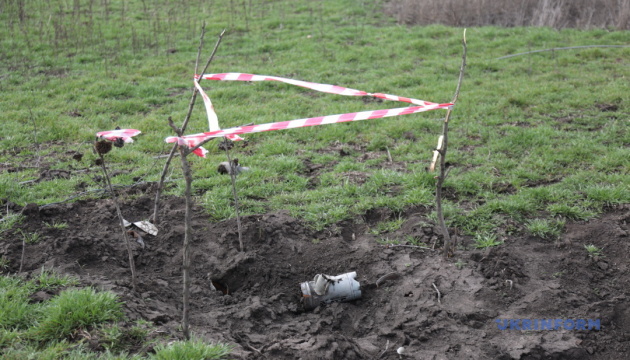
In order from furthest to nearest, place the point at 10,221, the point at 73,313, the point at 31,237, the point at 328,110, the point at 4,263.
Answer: the point at 328,110
the point at 10,221
the point at 31,237
the point at 4,263
the point at 73,313

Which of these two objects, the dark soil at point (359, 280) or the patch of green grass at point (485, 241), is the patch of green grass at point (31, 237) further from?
the patch of green grass at point (485, 241)

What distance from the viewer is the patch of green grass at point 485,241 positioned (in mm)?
4262

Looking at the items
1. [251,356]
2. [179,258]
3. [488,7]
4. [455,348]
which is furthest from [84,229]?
[488,7]

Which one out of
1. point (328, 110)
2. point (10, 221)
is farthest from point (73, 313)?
point (328, 110)

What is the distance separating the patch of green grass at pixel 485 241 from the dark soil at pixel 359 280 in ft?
0.28

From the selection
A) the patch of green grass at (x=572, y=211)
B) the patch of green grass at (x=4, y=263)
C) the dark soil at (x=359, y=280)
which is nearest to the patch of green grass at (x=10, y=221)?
the dark soil at (x=359, y=280)

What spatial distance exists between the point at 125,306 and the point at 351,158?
3.61 meters

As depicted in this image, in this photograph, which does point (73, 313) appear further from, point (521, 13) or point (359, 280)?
point (521, 13)

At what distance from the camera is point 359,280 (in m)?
3.92

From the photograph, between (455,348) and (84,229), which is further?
(84,229)

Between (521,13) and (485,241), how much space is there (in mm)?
9504

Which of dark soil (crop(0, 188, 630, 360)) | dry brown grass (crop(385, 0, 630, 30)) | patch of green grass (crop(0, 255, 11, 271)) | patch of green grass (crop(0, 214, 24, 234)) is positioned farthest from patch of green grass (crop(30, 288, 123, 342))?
dry brown grass (crop(385, 0, 630, 30))

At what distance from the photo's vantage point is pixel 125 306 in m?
3.29

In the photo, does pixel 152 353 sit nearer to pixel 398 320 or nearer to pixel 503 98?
pixel 398 320
